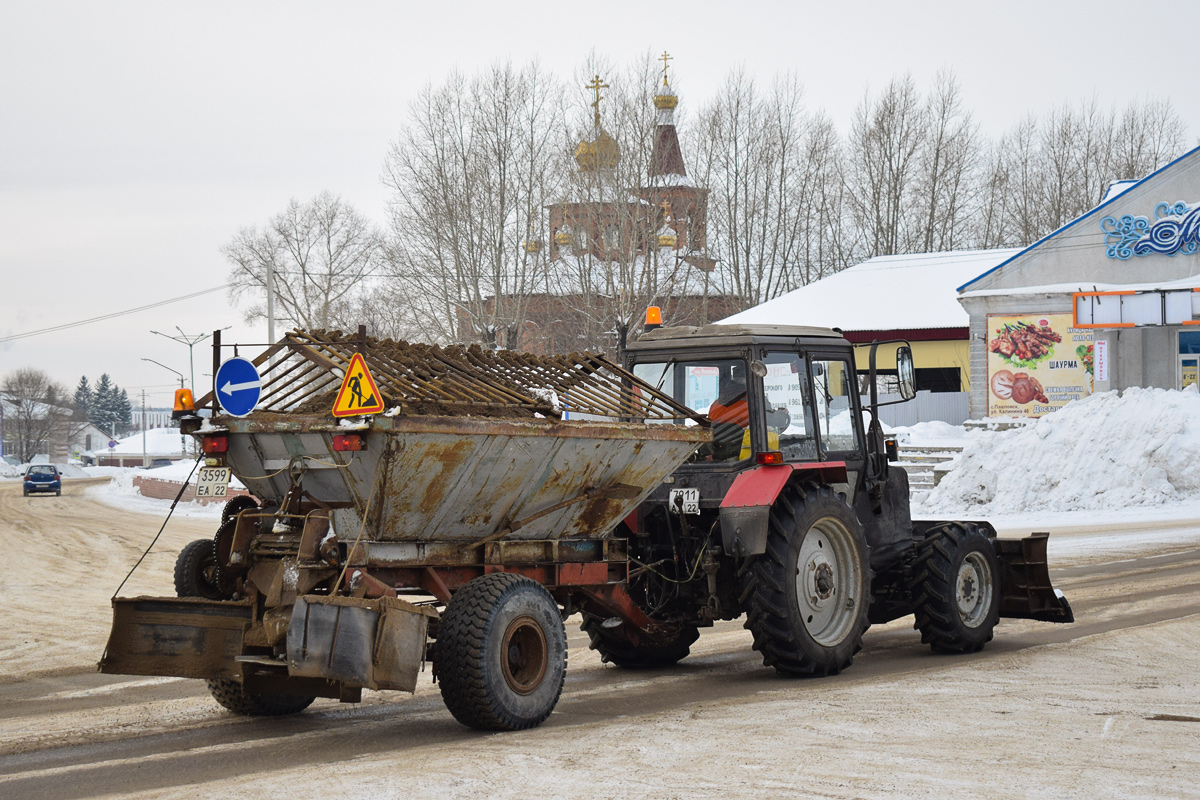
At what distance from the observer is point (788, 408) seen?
8531mm

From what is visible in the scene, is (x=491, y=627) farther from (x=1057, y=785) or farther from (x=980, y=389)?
(x=980, y=389)

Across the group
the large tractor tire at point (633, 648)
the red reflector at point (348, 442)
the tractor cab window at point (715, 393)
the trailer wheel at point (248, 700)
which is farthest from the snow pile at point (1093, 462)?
the red reflector at point (348, 442)

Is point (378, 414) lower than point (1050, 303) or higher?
lower

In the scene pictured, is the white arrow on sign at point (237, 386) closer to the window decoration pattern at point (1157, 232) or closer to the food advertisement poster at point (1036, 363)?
the food advertisement poster at point (1036, 363)

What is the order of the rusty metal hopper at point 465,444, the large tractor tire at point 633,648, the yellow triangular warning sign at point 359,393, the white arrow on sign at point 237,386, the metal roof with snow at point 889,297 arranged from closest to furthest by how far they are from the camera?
the yellow triangular warning sign at point 359,393 < the rusty metal hopper at point 465,444 < the white arrow on sign at point 237,386 < the large tractor tire at point 633,648 < the metal roof with snow at point 889,297

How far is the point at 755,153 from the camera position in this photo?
47.7 metres

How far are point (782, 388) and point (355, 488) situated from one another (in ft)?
11.1

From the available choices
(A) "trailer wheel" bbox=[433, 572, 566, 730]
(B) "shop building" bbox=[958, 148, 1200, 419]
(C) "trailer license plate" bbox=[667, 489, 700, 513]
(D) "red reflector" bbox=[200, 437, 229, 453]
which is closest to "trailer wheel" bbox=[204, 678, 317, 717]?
(A) "trailer wheel" bbox=[433, 572, 566, 730]

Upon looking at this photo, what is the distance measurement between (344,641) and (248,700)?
1576 millimetres

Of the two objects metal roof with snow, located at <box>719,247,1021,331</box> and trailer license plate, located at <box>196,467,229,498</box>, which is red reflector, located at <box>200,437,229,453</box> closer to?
trailer license plate, located at <box>196,467,229,498</box>

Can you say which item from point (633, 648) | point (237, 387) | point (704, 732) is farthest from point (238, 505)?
point (633, 648)

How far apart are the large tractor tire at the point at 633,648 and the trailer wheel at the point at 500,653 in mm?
1990

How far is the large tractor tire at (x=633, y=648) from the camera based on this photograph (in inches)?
352

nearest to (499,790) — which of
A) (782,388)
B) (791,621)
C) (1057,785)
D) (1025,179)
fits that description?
(1057,785)
